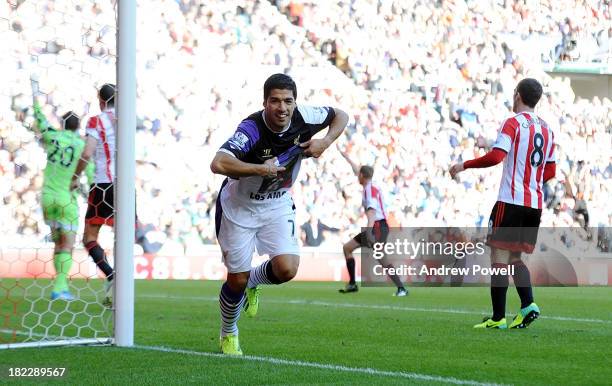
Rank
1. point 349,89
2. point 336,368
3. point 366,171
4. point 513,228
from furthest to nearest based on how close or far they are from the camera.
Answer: point 349,89 → point 366,171 → point 513,228 → point 336,368

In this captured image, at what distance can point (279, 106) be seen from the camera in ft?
19.4

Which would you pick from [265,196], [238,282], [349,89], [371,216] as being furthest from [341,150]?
[238,282]

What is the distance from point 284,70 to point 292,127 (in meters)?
15.6

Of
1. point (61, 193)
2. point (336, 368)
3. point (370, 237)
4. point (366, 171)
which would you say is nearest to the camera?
point (336, 368)

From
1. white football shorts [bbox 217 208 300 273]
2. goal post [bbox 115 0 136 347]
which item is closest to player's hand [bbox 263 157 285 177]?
white football shorts [bbox 217 208 300 273]

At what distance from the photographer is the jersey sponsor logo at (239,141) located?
19.1 ft

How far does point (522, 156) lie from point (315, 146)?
116 inches

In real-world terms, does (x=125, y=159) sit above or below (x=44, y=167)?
above

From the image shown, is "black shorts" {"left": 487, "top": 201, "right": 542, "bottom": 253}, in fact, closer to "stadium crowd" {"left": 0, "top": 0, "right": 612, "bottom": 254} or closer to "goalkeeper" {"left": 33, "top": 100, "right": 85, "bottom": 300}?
"goalkeeper" {"left": 33, "top": 100, "right": 85, "bottom": 300}

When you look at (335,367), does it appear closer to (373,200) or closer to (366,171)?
(366,171)

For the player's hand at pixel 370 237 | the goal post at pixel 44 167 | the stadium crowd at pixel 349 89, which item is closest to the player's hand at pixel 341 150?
the stadium crowd at pixel 349 89

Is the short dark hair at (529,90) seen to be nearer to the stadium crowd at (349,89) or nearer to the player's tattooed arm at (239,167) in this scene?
the player's tattooed arm at (239,167)

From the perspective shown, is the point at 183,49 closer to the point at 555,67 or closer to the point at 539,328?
the point at 555,67

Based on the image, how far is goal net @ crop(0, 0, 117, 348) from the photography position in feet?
27.7
